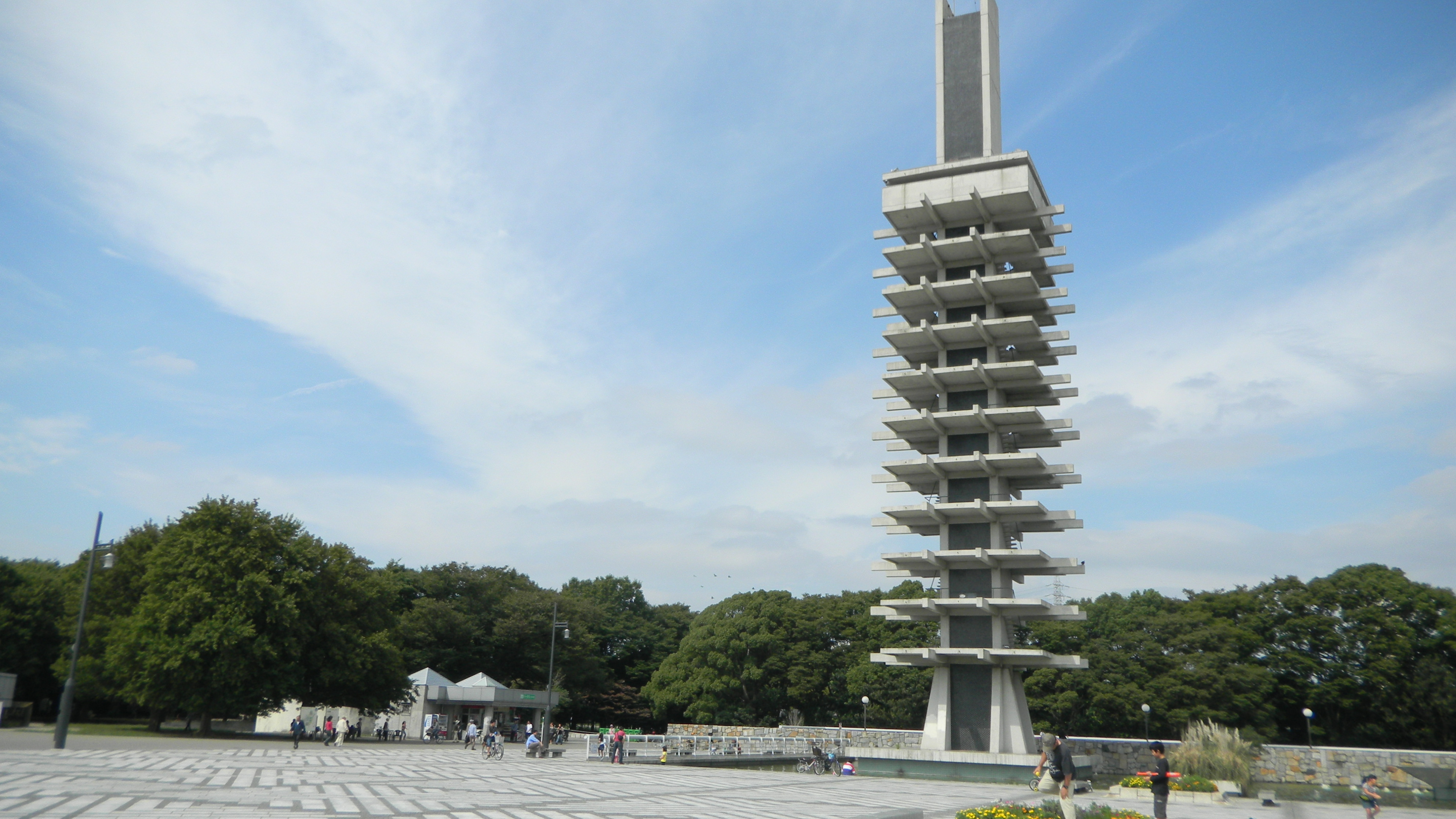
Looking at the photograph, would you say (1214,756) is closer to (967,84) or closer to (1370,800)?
(1370,800)

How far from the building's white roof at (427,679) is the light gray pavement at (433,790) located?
78.0 feet

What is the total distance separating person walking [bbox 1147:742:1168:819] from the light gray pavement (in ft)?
9.92

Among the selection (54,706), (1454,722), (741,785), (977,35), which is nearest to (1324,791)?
(741,785)

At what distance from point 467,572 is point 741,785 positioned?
6050 cm

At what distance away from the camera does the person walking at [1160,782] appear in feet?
51.1

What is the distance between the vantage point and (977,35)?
4838 centimetres

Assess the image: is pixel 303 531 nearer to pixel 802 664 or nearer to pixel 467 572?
Answer: pixel 467 572

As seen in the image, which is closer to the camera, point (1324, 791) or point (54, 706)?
point (1324, 791)

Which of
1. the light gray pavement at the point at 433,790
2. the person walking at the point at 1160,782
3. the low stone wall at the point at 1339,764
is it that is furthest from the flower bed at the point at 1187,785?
the person walking at the point at 1160,782

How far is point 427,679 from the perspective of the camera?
2413 inches

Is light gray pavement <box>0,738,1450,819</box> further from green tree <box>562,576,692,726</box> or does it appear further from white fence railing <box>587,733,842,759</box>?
green tree <box>562,576,692,726</box>

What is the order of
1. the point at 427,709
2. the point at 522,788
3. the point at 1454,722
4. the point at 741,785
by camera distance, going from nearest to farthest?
1. the point at 522,788
2. the point at 741,785
3. the point at 1454,722
4. the point at 427,709

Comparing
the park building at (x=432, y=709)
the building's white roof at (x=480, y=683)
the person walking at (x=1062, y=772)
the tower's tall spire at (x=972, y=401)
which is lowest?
the park building at (x=432, y=709)

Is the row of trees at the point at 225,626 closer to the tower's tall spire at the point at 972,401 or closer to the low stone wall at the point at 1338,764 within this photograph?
the tower's tall spire at the point at 972,401
